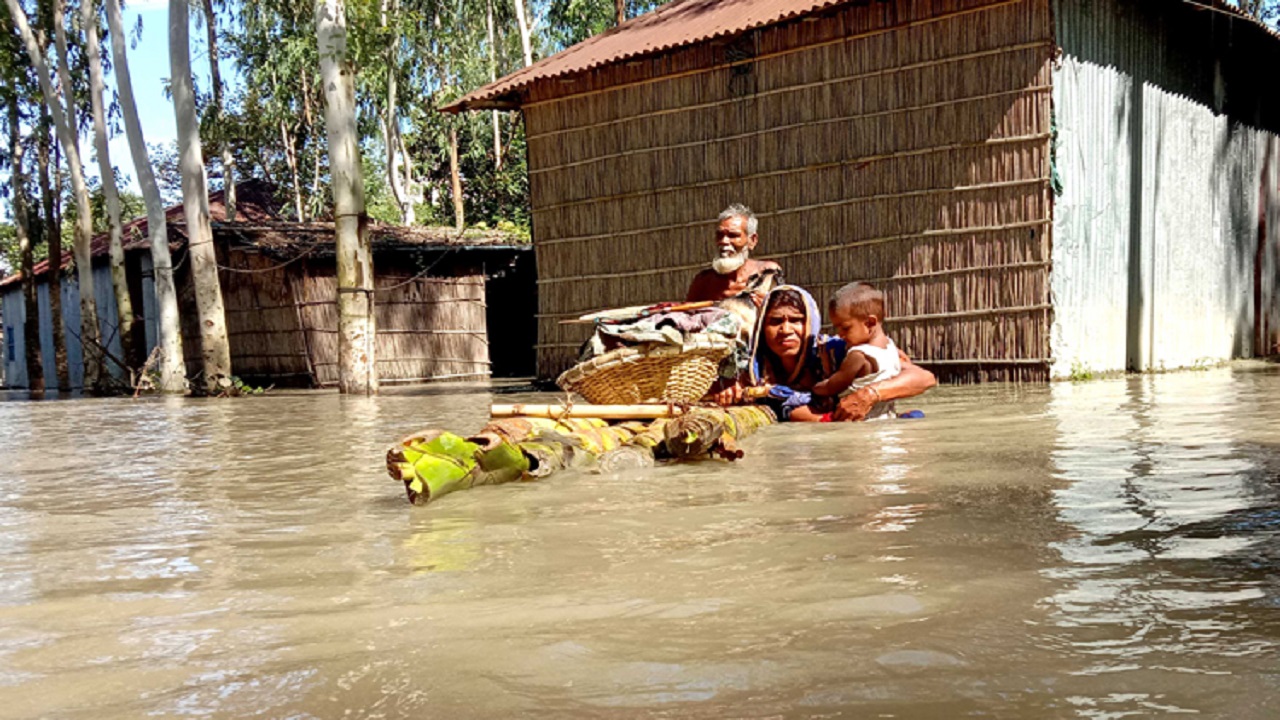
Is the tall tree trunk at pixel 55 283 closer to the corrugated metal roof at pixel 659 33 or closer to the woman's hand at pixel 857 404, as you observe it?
the corrugated metal roof at pixel 659 33

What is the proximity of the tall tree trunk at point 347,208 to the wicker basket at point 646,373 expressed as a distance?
7660 mm

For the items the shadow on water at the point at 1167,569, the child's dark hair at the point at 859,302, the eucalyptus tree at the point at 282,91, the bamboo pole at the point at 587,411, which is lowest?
the shadow on water at the point at 1167,569

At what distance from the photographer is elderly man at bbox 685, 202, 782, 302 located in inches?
267

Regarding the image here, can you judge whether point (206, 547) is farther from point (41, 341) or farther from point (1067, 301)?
point (41, 341)

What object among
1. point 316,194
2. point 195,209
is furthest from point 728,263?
point 316,194

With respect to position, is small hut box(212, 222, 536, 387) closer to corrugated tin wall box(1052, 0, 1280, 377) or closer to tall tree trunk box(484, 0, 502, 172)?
tall tree trunk box(484, 0, 502, 172)

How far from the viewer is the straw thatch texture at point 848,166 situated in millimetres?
10094

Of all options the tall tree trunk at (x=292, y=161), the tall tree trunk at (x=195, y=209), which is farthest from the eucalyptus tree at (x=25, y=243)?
the tall tree trunk at (x=195, y=209)

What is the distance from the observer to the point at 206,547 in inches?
123

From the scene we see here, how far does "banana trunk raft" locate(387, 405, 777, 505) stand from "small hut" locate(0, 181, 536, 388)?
1332 cm

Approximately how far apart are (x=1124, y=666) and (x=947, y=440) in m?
3.50

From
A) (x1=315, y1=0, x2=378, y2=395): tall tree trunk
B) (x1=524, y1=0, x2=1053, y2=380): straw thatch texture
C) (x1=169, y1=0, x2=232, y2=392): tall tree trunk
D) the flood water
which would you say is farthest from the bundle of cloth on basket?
(x1=169, y1=0, x2=232, y2=392): tall tree trunk

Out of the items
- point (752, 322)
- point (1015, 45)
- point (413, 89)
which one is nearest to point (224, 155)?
point (413, 89)

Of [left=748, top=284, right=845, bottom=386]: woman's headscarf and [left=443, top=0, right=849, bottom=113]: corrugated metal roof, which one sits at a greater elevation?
[left=443, top=0, right=849, bottom=113]: corrugated metal roof
